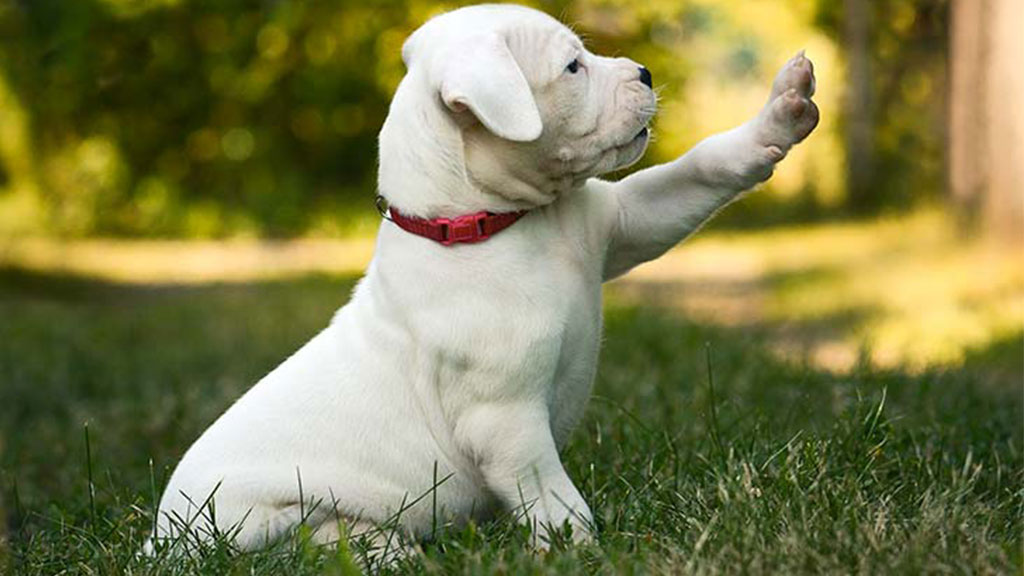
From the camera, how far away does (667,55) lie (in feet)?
60.3

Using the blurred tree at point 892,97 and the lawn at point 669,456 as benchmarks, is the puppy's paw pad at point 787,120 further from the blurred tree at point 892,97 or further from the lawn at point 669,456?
the blurred tree at point 892,97

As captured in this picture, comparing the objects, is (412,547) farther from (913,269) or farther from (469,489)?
(913,269)

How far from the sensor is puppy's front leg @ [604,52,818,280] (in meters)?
2.98

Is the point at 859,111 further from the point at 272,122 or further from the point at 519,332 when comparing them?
the point at 519,332

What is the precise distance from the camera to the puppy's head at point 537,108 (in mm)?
2871

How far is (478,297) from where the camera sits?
9.37ft

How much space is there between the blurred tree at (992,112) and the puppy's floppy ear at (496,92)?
6.55 meters

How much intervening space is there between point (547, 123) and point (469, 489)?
0.80m

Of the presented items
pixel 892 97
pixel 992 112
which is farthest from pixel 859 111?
pixel 992 112

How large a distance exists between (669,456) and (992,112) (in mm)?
6200

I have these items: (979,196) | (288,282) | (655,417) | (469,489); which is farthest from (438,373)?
(288,282)

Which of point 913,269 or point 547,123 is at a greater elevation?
point 547,123

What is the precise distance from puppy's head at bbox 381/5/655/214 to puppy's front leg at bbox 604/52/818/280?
19cm

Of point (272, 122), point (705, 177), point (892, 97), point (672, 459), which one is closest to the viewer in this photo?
point (705, 177)
